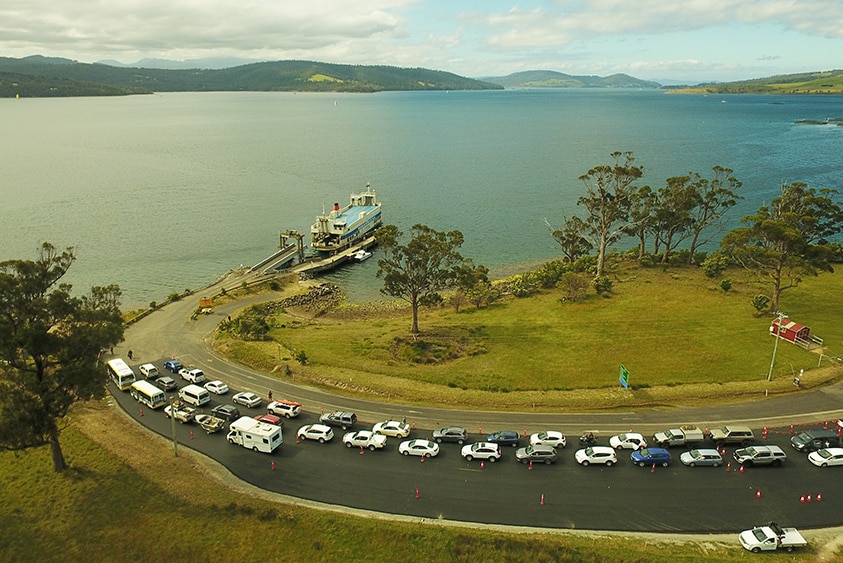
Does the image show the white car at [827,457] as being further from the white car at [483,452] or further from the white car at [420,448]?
the white car at [420,448]

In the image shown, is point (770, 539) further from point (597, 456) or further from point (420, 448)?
point (420, 448)

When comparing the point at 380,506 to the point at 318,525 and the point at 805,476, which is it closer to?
the point at 318,525

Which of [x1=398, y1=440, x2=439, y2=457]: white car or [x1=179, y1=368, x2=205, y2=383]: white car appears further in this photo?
[x1=179, y1=368, x2=205, y2=383]: white car

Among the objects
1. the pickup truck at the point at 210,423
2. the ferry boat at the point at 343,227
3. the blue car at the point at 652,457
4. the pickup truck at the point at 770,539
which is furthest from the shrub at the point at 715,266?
the pickup truck at the point at 210,423

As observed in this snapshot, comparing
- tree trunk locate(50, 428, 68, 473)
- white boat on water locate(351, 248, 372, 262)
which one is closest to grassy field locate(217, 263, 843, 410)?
tree trunk locate(50, 428, 68, 473)

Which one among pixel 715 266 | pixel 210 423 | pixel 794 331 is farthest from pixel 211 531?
pixel 715 266

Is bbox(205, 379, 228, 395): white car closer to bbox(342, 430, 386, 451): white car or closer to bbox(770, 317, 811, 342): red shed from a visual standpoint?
bbox(342, 430, 386, 451): white car

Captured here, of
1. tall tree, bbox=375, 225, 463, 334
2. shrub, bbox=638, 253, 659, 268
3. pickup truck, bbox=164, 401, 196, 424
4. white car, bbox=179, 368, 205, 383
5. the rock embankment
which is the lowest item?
the rock embankment

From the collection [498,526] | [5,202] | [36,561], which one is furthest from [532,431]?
[5,202]
